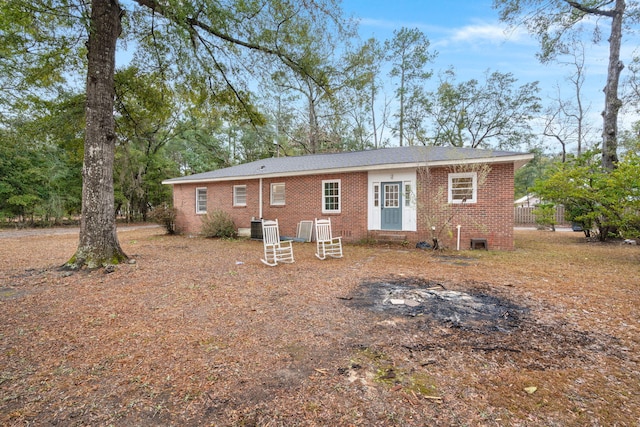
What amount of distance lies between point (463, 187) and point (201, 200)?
11802 millimetres

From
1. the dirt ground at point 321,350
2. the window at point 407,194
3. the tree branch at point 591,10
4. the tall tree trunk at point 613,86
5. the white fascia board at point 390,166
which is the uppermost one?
the tree branch at point 591,10

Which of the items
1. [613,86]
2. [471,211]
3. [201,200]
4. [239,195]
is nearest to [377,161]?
[471,211]

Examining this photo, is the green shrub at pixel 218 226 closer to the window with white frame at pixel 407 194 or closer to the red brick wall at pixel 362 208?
the red brick wall at pixel 362 208

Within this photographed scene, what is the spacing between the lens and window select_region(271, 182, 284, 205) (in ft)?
40.9

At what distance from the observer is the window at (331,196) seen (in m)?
11.2

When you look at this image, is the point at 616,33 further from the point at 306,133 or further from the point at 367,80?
the point at 306,133

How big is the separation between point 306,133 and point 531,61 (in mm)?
14677

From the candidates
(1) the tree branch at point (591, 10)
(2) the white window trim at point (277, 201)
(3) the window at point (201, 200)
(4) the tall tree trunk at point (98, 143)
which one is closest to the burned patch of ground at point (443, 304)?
(4) the tall tree trunk at point (98, 143)

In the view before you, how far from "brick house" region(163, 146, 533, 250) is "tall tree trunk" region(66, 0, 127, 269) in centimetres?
635

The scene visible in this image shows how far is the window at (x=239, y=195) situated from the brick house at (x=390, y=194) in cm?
2

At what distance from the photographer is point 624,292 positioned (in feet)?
14.9

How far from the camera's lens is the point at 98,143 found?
619cm

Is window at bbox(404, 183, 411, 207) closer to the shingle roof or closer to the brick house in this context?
the brick house

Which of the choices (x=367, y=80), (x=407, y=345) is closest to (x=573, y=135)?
(x=367, y=80)
